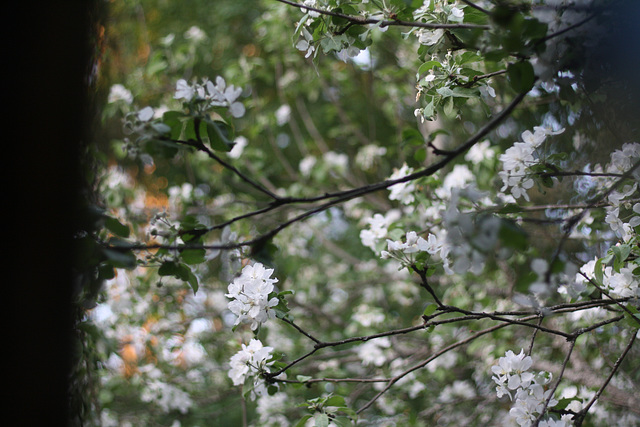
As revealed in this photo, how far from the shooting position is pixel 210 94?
3.29ft

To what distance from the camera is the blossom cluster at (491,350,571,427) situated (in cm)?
109

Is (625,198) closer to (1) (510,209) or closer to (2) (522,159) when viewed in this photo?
(2) (522,159)

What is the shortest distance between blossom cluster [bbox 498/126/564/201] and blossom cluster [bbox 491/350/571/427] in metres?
0.41

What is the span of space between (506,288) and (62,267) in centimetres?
283

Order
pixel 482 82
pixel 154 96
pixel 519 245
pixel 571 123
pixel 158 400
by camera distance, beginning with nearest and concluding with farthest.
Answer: pixel 519 245 < pixel 482 82 < pixel 571 123 < pixel 158 400 < pixel 154 96

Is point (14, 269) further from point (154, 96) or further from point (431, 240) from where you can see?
point (154, 96)

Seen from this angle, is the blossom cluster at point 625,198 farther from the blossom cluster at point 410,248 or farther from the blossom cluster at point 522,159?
the blossom cluster at point 410,248

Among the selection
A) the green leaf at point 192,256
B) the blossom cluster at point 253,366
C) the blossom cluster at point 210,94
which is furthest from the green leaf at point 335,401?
the blossom cluster at point 210,94

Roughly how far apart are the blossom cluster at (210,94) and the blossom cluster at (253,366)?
1.85ft

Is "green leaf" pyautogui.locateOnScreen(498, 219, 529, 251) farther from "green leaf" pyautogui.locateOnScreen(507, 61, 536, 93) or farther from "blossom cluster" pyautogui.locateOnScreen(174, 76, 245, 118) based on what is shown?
"blossom cluster" pyautogui.locateOnScreen(174, 76, 245, 118)

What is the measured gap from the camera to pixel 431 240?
120 centimetres

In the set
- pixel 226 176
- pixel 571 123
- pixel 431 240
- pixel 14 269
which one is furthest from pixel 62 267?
pixel 226 176

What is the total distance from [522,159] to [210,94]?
0.76 metres

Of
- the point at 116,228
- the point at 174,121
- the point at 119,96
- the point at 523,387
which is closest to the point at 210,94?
the point at 174,121
